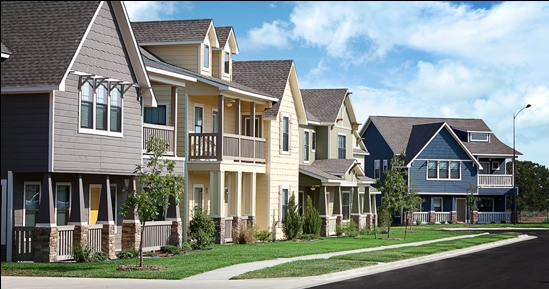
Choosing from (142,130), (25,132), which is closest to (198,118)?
(142,130)

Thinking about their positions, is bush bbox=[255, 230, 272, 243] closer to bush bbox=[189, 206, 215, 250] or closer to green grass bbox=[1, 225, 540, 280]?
bush bbox=[189, 206, 215, 250]

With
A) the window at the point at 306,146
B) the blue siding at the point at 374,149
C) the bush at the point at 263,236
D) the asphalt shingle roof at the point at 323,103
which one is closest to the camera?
the bush at the point at 263,236

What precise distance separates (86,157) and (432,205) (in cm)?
5643

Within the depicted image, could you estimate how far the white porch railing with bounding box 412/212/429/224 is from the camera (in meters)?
74.7

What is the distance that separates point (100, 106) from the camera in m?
27.2

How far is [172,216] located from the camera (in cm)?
3188

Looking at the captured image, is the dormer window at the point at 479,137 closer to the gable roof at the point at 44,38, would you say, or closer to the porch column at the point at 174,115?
the porch column at the point at 174,115

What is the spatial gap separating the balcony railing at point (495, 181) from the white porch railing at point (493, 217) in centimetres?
288

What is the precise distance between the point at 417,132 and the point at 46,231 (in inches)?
2416

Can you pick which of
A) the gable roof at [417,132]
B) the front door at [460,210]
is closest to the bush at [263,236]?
the gable roof at [417,132]

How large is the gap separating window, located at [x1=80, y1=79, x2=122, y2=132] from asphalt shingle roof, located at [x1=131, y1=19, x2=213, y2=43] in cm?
1053

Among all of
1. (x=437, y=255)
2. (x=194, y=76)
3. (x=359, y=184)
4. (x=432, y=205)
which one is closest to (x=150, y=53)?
(x=194, y=76)

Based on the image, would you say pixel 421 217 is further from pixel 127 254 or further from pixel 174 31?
pixel 127 254

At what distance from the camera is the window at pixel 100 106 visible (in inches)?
1038
